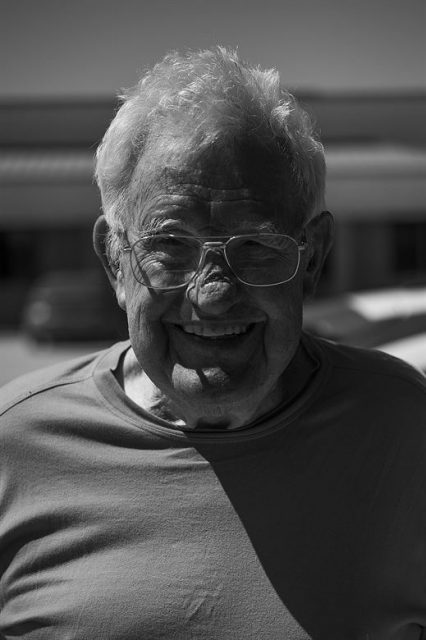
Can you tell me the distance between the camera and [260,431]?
147 centimetres

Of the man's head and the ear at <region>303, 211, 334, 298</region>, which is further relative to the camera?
the ear at <region>303, 211, 334, 298</region>

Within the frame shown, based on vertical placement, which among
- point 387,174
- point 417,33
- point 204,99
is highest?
point 204,99

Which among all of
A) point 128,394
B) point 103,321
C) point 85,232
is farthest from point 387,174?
point 128,394

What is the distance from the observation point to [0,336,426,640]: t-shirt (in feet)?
4.57

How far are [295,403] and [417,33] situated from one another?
5.93 m

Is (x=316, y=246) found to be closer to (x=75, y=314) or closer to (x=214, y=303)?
(x=214, y=303)

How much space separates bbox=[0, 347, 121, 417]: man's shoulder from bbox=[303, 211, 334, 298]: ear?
0.39m

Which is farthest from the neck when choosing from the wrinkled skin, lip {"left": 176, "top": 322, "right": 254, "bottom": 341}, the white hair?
the white hair

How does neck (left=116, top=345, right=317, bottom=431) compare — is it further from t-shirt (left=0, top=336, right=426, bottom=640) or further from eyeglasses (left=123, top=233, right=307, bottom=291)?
eyeglasses (left=123, top=233, right=307, bottom=291)

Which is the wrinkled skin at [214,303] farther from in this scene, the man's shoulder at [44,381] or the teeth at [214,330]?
the man's shoulder at [44,381]

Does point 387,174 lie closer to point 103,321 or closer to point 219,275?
point 103,321

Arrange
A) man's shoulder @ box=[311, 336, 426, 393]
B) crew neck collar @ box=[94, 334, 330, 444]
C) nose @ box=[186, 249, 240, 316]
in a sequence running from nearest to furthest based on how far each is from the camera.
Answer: nose @ box=[186, 249, 240, 316], crew neck collar @ box=[94, 334, 330, 444], man's shoulder @ box=[311, 336, 426, 393]

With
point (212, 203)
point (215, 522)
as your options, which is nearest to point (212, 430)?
point (215, 522)

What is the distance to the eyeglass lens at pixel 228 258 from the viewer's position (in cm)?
136
